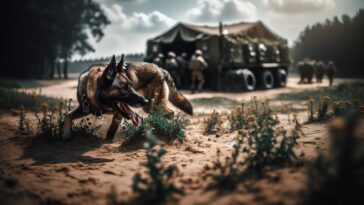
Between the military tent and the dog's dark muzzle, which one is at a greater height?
the military tent

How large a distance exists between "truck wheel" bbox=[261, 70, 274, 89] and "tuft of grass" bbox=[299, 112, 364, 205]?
54.6 feet

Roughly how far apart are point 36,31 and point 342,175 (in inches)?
1301

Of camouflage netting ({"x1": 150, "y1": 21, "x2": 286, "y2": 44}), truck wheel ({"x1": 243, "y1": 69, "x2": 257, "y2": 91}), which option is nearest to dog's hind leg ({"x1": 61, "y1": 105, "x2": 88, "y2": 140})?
truck wheel ({"x1": 243, "y1": 69, "x2": 257, "y2": 91})

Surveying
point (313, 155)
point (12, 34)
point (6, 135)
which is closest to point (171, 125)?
point (313, 155)

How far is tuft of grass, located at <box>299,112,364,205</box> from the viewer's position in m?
1.77

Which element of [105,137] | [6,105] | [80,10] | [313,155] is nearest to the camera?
[313,155]

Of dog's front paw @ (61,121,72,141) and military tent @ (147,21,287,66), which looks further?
military tent @ (147,21,287,66)

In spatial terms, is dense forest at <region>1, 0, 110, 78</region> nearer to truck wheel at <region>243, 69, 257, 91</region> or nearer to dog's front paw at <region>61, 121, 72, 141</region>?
truck wheel at <region>243, 69, 257, 91</region>

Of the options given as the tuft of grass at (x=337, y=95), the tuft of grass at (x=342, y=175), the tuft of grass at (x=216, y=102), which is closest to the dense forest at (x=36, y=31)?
the tuft of grass at (x=216, y=102)

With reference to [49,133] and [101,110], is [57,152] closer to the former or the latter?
[49,133]

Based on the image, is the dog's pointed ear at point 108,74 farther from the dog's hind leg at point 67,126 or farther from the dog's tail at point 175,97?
the dog's tail at point 175,97

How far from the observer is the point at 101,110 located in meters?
4.58

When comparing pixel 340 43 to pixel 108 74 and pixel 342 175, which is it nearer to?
pixel 108 74

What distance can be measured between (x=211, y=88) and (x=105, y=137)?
41.9ft
